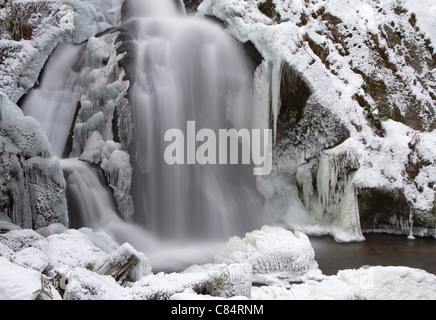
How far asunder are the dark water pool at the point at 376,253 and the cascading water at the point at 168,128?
1.92m

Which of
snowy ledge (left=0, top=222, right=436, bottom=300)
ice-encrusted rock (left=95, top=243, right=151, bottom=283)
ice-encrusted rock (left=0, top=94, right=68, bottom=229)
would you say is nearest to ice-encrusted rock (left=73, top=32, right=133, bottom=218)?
ice-encrusted rock (left=0, top=94, right=68, bottom=229)

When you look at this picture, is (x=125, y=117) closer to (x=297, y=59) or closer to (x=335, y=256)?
(x=297, y=59)

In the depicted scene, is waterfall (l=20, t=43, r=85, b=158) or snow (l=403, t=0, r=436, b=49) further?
snow (l=403, t=0, r=436, b=49)

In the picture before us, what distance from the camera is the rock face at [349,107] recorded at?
8023 millimetres

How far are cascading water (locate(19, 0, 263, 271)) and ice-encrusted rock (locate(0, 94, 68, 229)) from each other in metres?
0.79

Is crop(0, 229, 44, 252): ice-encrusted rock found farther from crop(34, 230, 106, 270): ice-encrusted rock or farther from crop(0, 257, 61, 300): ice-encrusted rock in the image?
crop(0, 257, 61, 300): ice-encrusted rock

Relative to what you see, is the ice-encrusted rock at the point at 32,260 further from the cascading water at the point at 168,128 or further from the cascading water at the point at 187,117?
the cascading water at the point at 187,117

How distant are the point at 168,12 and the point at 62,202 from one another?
736cm

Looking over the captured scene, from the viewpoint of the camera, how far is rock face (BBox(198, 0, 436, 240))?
8.02m

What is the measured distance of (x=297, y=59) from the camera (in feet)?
28.6

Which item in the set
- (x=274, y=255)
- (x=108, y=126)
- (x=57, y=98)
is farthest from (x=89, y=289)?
(x=57, y=98)

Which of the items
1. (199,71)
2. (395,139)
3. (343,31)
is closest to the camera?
(395,139)

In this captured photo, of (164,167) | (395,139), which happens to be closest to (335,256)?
(395,139)
